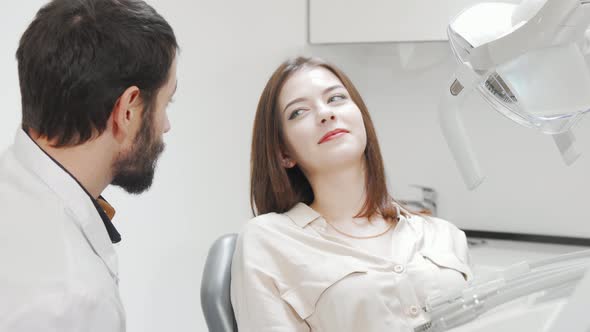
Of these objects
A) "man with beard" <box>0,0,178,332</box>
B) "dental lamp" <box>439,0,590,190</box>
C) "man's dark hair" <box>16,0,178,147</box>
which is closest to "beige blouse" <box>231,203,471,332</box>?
"man with beard" <box>0,0,178,332</box>

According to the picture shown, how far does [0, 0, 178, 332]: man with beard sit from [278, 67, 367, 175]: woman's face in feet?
1.69

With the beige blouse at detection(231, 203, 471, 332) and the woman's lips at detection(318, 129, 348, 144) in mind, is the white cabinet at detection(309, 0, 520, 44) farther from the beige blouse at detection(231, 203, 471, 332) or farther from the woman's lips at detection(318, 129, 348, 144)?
the beige blouse at detection(231, 203, 471, 332)

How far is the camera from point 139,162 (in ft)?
4.25

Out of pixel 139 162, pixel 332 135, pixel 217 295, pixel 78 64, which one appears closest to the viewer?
pixel 78 64

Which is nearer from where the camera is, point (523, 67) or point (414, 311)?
point (523, 67)

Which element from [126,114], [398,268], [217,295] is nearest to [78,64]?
[126,114]

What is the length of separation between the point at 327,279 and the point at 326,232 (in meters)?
0.19

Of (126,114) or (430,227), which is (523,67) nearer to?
(126,114)

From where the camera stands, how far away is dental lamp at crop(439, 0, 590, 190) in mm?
815

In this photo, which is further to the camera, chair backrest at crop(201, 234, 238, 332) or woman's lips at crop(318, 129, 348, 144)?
woman's lips at crop(318, 129, 348, 144)

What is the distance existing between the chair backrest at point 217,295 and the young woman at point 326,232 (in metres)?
0.02

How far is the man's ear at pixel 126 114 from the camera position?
48.2 inches

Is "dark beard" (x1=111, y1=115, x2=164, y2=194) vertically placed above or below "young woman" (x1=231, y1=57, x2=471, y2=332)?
above

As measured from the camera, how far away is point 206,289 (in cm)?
157
